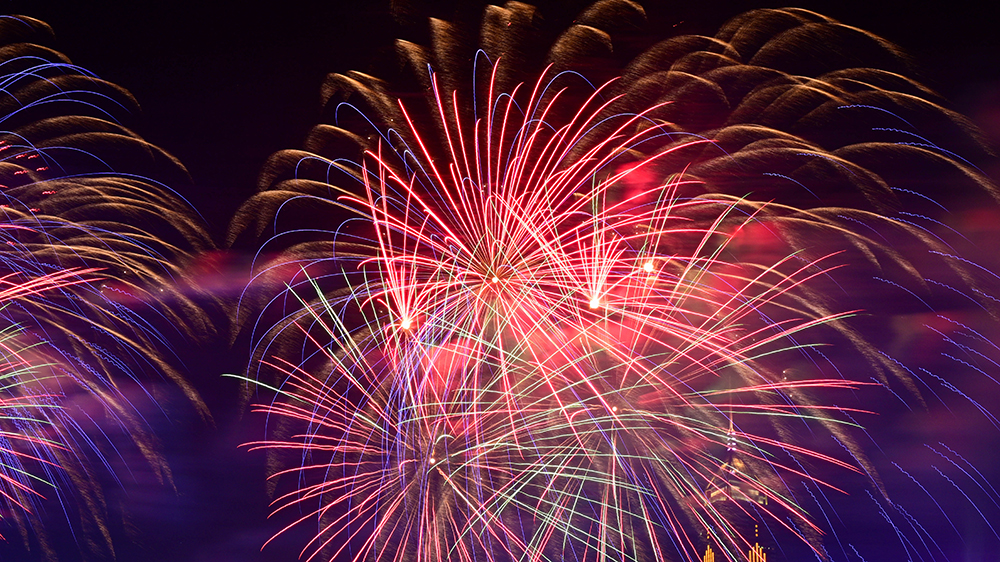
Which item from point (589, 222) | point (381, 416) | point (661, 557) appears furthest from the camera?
point (661, 557)

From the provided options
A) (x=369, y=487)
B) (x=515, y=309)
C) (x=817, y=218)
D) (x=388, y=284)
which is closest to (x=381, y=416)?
(x=369, y=487)

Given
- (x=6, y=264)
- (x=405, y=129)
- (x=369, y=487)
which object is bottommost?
(x=369, y=487)

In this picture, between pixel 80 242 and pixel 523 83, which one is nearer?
pixel 523 83

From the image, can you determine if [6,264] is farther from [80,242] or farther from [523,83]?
[523,83]

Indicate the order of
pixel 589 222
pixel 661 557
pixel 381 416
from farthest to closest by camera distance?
pixel 661 557 → pixel 381 416 → pixel 589 222

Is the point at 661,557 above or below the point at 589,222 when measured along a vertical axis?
below

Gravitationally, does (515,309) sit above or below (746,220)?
below

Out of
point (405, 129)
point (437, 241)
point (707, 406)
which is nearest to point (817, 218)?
point (707, 406)

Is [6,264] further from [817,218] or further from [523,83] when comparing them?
[817,218]

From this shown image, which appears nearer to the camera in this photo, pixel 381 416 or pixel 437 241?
pixel 437 241
